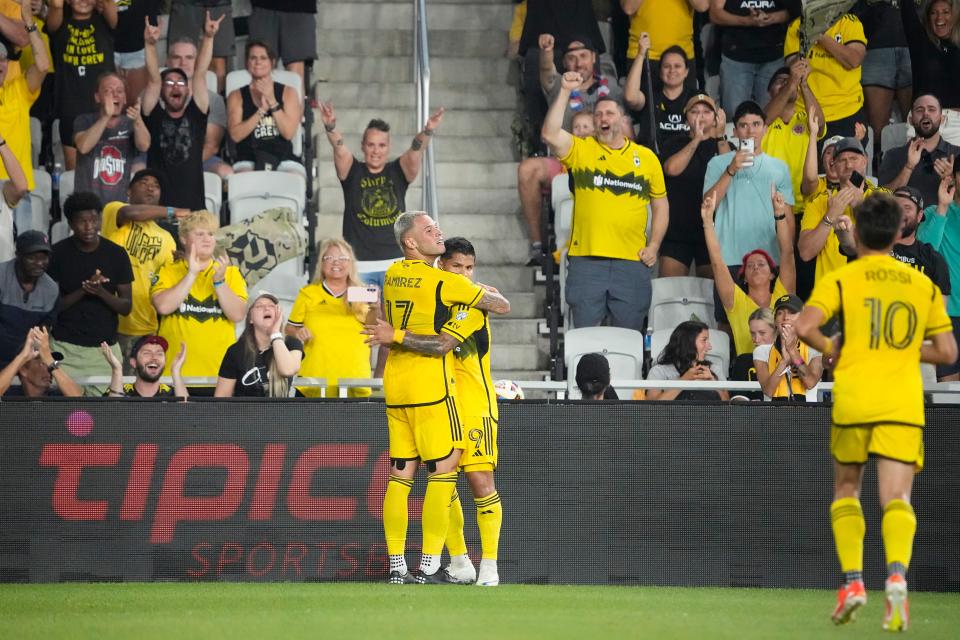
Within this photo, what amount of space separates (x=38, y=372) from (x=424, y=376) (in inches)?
144

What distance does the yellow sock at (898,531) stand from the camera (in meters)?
7.18

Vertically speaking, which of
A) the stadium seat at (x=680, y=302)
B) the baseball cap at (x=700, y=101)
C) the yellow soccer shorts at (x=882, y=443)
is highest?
the baseball cap at (x=700, y=101)

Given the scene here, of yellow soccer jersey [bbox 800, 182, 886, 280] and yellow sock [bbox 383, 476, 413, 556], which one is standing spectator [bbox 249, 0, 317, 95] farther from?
yellow sock [bbox 383, 476, 413, 556]

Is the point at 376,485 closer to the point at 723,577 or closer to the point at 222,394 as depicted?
the point at 222,394

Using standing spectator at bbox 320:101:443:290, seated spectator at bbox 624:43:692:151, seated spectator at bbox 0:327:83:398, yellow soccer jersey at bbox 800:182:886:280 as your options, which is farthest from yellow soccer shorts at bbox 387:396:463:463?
seated spectator at bbox 624:43:692:151

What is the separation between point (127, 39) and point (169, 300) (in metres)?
4.34

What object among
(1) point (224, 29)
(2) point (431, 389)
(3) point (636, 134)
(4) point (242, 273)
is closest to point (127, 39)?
(1) point (224, 29)

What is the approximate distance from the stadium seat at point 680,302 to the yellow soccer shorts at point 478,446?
14.2 ft

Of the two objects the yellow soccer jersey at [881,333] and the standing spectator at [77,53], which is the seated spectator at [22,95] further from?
the yellow soccer jersey at [881,333]

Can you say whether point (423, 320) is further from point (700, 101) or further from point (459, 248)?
point (700, 101)

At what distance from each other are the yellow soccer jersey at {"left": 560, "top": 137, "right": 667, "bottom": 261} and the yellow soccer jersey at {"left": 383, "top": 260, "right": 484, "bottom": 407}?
4158 millimetres

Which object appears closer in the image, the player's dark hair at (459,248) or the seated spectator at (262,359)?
the player's dark hair at (459,248)

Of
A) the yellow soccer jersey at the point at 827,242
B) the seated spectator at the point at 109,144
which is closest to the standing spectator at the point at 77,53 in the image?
the seated spectator at the point at 109,144

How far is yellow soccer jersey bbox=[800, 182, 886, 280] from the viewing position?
13547mm
